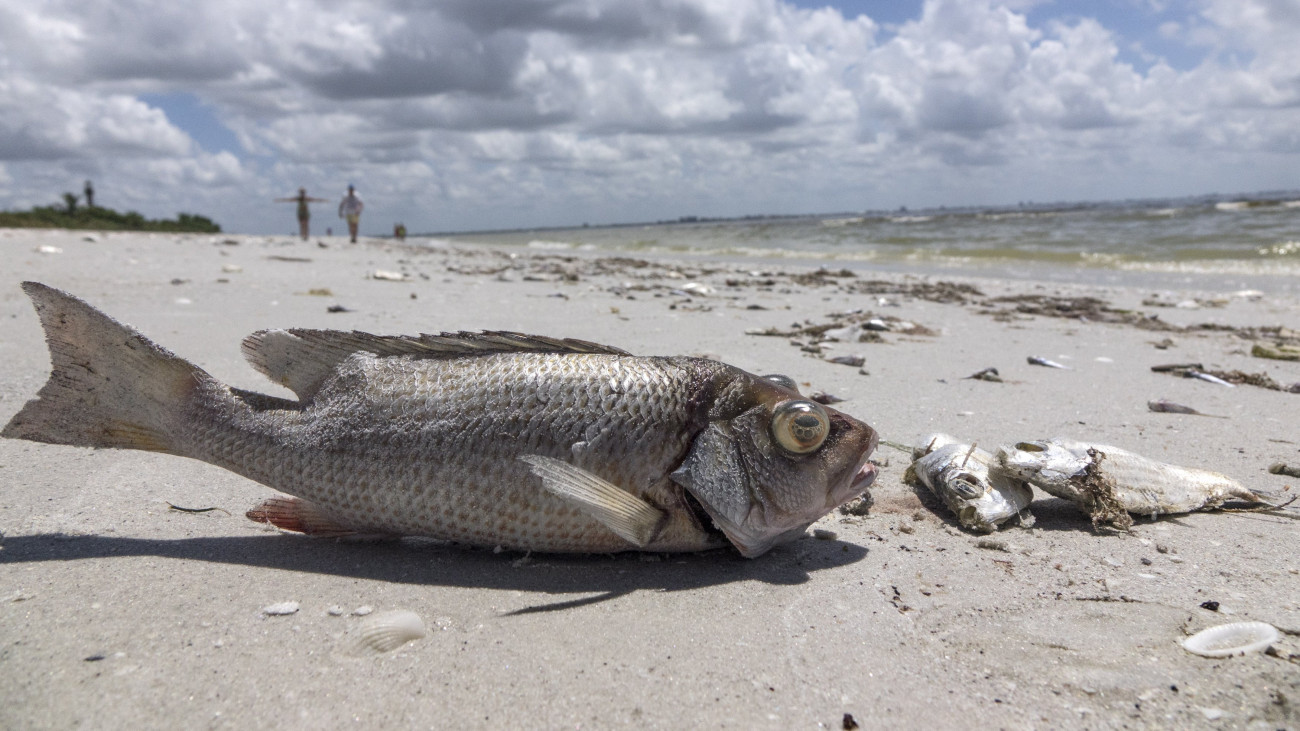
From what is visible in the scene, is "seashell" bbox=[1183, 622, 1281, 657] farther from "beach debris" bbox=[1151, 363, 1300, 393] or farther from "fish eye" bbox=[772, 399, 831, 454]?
"beach debris" bbox=[1151, 363, 1300, 393]

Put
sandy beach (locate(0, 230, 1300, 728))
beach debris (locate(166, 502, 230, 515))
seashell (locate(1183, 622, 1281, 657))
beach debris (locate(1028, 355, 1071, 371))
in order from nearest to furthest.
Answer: sandy beach (locate(0, 230, 1300, 728)), seashell (locate(1183, 622, 1281, 657)), beach debris (locate(166, 502, 230, 515)), beach debris (locate(1028, 355, 1071, 371))

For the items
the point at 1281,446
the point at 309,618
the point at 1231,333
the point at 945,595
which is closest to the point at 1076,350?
the point at 1231,333

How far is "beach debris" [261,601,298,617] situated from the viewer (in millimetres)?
2269

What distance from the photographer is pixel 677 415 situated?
8.24 feet

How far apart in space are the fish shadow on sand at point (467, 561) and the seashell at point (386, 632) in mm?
306

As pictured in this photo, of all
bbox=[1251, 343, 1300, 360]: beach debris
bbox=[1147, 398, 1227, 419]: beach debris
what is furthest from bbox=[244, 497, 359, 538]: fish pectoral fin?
bbox=[1251, 343, 1300, 360]: beach debris

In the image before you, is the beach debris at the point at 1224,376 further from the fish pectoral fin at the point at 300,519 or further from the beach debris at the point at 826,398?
the fish pectoral fin at the point at 300,519

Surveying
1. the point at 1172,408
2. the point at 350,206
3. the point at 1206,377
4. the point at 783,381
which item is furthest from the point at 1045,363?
the point at 350,206

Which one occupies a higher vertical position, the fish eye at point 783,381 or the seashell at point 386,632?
the fish eye at point 783,381

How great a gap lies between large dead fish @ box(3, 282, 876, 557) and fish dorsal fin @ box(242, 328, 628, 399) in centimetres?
5

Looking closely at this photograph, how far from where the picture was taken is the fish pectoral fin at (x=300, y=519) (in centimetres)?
270

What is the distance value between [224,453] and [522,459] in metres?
1.09

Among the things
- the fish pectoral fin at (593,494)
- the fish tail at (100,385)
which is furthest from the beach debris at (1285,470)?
the fish tail at (100,385)

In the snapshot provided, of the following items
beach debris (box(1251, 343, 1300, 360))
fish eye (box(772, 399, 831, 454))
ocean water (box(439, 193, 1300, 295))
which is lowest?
beach debris (box(1251, 343, 1300, 360))
